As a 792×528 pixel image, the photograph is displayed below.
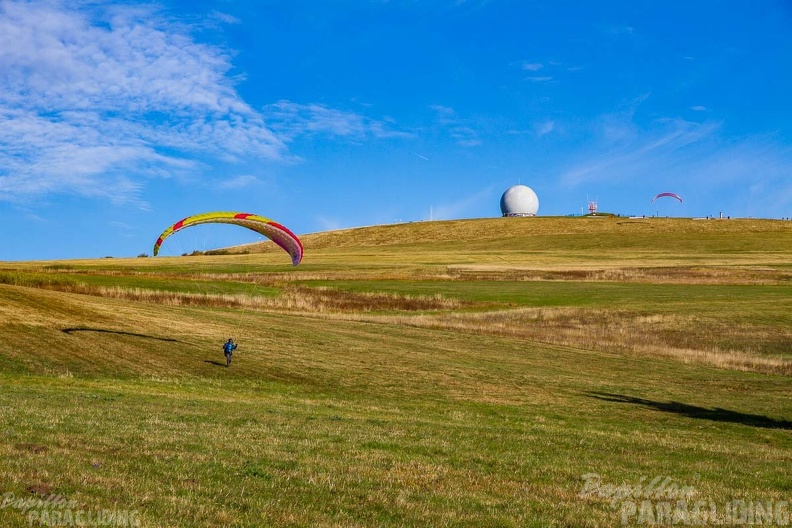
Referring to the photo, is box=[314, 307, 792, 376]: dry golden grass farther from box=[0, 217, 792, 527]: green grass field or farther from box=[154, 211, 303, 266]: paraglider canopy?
box=[154, 211, 303, 266]: paraglider canopy

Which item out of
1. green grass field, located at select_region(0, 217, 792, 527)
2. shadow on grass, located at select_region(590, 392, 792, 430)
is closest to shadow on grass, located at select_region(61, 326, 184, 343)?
green grass field, located at select_region(0, 217, 792, 527)

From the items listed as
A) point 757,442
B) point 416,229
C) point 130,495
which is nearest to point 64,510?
point 130,495

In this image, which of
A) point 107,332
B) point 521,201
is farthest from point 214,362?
point 521,201

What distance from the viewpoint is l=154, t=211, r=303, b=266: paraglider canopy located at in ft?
99.2

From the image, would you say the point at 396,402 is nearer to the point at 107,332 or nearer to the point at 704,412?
the point at 704,412

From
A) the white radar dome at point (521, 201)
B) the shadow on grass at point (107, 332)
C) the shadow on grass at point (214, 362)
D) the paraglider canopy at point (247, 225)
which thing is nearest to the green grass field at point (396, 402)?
the shadow on grass at point (214, 362)

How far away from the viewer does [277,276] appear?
81812mm

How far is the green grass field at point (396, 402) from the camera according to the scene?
34.7 feet

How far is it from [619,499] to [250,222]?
2337 cm

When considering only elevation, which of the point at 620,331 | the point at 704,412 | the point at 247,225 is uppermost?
the point at 247,225

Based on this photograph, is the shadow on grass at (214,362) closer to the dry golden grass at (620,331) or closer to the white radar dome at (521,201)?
the dry golden grass at (620,331)

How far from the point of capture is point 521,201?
18238 centimetres

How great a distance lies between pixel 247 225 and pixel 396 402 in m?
11.0

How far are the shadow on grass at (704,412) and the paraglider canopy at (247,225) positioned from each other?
50.1 ft
